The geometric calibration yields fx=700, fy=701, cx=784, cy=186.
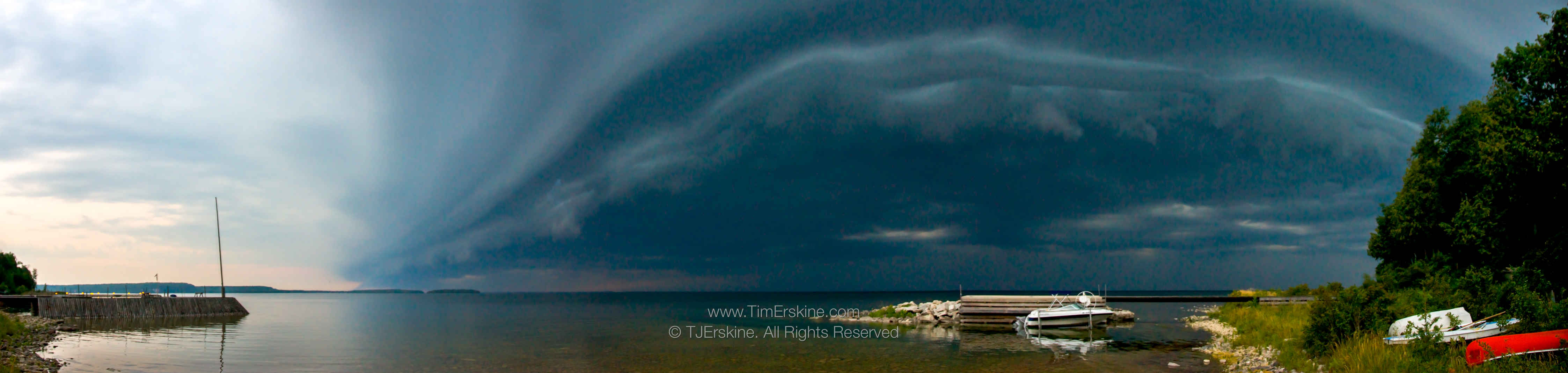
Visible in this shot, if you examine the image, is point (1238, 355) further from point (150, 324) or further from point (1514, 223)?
point (150, 324)

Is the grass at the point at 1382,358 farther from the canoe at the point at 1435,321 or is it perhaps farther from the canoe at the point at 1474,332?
the canoe at the point at 1435,321

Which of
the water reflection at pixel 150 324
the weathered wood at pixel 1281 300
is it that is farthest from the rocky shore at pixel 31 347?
the weathered wood at pixel 1281 300

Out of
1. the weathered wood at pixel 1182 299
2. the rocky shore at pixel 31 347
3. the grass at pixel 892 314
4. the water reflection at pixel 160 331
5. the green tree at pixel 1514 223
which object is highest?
the green tree at pixel 1514 223

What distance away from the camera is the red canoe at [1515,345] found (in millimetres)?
13664

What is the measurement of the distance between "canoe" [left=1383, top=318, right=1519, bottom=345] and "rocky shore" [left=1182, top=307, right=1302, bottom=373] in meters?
3.49

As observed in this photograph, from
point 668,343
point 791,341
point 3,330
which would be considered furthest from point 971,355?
point 3,330

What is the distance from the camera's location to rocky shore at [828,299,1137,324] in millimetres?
50375

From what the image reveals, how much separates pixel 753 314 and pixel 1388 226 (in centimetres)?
5540

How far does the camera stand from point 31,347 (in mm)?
29734

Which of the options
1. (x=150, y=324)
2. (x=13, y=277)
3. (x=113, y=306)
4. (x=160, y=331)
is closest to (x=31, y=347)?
(x=160, y=331)

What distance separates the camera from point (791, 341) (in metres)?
38.1

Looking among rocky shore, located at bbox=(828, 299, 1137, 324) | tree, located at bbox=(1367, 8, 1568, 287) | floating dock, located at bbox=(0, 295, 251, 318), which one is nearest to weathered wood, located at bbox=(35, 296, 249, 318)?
floating dock, located at bbox=(0, 295, 251, 318)

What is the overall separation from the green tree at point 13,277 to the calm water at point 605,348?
24.3 meters

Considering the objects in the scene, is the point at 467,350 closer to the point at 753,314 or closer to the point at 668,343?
the point at 668,343
